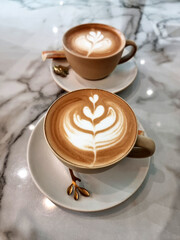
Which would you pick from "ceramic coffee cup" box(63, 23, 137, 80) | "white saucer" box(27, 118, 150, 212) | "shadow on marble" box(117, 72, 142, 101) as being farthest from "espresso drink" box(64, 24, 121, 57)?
"white saucer" box(27, 118, 150, 212)

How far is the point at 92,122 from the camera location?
0.49m

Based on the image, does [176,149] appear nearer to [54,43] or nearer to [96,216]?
[96,216]

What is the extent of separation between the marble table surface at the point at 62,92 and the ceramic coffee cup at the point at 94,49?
0.11 metres

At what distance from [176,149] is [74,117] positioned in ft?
1.03

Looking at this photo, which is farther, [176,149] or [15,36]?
[15,36]

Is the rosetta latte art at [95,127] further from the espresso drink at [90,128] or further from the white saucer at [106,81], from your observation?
the white saucer at [106,81]

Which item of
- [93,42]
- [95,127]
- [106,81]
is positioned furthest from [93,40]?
[95,127]

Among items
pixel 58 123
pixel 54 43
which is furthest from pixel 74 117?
pixel 54 43

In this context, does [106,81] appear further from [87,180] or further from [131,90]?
[87,180]

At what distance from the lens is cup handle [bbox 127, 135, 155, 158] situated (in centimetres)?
44

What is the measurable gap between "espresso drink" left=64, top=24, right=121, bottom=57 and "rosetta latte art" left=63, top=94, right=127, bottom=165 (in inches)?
9.4

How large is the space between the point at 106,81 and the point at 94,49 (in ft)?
0.38

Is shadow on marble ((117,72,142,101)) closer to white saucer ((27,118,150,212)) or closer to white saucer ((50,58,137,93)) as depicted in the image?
white saucer ((50,58,137,93))

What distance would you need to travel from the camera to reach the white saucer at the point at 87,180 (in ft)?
1.49
